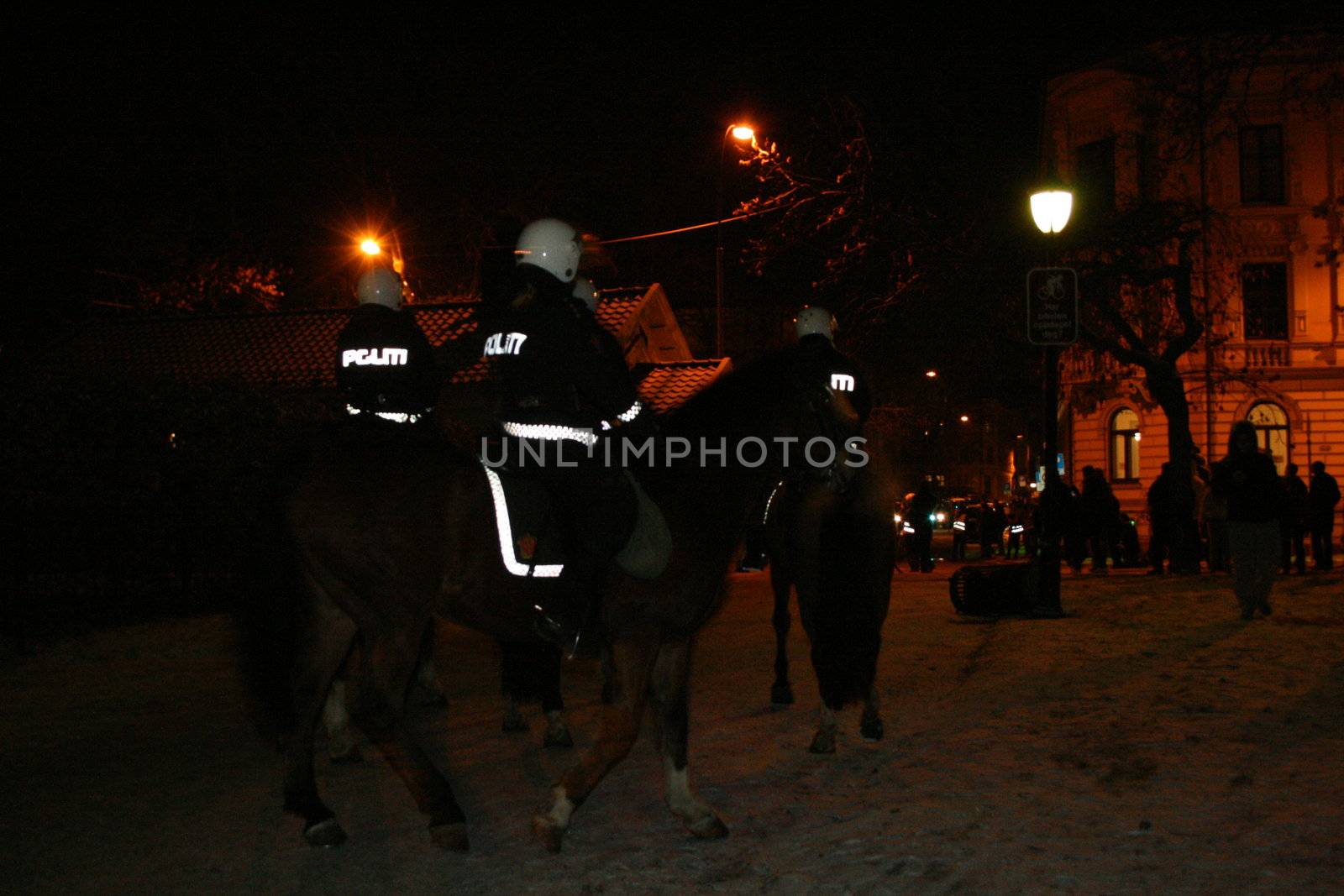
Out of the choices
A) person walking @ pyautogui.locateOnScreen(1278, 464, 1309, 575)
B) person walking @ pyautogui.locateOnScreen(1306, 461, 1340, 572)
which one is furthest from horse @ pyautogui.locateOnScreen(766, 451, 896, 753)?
person walking @ pyautogui.locateOnScreen(1306, 461, 1340, 572)

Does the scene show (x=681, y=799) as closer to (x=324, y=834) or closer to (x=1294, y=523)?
(x=324, y=834)

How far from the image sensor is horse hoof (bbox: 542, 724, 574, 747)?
7508 millimetres

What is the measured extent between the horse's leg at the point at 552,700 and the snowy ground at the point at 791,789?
0.13 metres

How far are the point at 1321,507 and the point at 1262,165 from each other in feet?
74.2

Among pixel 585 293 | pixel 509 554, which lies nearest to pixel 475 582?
pixel 509 554

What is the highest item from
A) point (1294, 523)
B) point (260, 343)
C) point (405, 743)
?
point (260, 343)

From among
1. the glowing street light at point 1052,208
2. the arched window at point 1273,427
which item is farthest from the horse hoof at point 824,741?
the arched window at point 1273,427

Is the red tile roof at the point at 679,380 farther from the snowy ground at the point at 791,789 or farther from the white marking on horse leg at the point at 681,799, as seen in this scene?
the white marking on horse leg at the point at 681,799

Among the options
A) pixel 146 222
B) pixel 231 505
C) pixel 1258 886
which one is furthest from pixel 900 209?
pixel 1258 886

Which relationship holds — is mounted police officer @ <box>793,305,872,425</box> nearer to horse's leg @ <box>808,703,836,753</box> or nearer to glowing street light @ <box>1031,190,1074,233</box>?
horse's leg @ <box>808,703,836,753</box>

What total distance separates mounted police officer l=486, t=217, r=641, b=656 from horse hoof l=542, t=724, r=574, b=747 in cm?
214

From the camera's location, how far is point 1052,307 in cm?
1439

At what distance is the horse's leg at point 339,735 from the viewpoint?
7.27m

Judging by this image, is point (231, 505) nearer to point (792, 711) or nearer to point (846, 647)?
point (792, 711)
